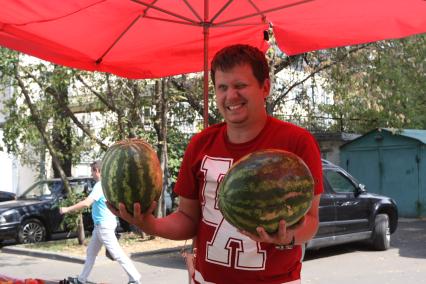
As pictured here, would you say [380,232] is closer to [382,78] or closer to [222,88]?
[382,78]

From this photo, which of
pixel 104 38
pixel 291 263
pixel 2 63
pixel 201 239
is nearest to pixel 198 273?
pixel 201 239

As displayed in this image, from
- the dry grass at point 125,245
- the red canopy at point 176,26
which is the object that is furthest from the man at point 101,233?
→ the red canopy at point 176,26

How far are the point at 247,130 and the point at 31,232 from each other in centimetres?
1270

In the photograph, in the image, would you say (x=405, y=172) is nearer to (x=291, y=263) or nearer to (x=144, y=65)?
(x=144, y=65)

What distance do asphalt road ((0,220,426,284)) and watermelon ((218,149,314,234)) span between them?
7.54 metres

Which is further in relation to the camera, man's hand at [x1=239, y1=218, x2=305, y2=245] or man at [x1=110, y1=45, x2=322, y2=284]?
man at [x1=110, y1=45, x2=322, y2=284]

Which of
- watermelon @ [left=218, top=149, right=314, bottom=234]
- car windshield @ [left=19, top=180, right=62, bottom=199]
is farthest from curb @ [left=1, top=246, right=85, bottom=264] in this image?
watermelon @ [left=218, top=149, right=314, bottom=234]

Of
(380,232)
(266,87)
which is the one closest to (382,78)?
(380,232)

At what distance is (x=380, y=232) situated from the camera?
12414 mm

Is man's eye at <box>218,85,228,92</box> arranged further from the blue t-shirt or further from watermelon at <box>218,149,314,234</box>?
the blue t-shirt

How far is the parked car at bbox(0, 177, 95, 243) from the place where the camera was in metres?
13.6

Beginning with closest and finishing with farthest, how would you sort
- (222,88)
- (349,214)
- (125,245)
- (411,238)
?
(222,88) < (349,214) < (125,245) < (411,238)

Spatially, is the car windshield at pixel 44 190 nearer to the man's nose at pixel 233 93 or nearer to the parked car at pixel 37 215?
the parked car at pixel 37 215

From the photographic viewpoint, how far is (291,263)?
105 inches
